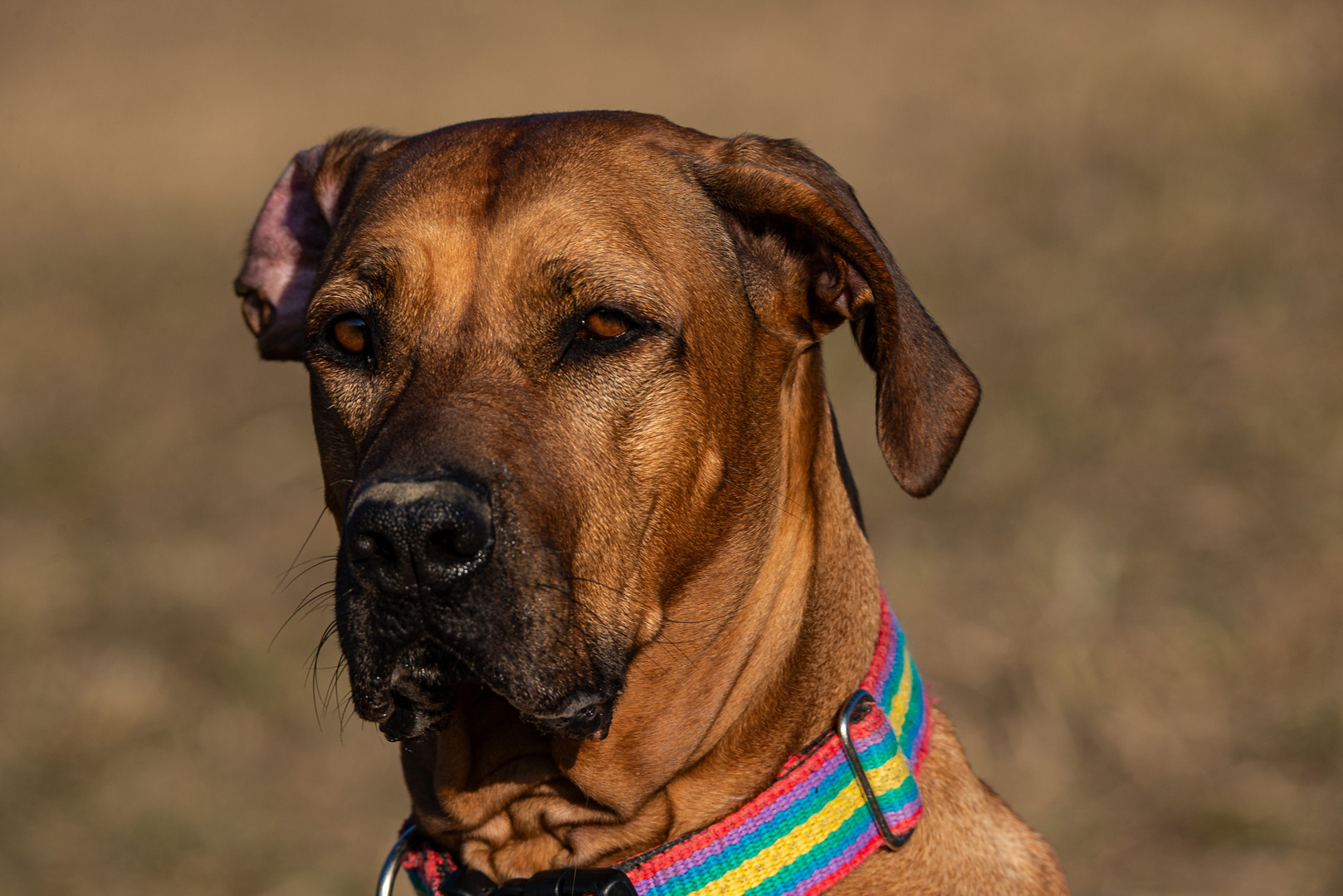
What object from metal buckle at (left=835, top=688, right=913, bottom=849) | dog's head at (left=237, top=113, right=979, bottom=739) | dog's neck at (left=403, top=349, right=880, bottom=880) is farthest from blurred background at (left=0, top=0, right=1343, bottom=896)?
metal buckle at (left=835, top=688, right=913, bottom=849)

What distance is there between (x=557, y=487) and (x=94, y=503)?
291 inches

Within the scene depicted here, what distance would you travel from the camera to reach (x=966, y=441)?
8.79 metres


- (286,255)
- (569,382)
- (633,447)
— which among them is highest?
(286,255)

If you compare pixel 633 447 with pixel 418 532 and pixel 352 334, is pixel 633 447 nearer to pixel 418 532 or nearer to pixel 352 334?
pixel 418 532

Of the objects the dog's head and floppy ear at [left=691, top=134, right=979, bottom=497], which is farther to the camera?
floppy ear at [left=691, top=134, right=979, bottom=497]

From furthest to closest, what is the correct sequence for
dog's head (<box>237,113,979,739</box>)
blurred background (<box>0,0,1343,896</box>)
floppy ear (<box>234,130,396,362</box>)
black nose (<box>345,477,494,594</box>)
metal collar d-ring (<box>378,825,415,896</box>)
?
blurred background (<box>0,0,1343,896</box>)
floppy ear (<box>234,130,396,362</box>)
metal collar d-ring (<box>378,825,415,896</box>)
dog's head (<box>237,113,979,739</box>)
black nose (<box>345,477,494,594</box>)

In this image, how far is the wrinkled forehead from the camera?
9.62 feet

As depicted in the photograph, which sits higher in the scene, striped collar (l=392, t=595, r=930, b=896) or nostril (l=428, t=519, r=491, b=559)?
nostril (l=428, t=519, r=491, b=559)

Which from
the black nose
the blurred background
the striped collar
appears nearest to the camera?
the black nose

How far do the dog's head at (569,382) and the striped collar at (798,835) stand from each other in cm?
33

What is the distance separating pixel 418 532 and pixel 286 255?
5.76ft

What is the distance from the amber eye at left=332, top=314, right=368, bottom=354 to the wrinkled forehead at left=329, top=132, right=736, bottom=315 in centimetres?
13

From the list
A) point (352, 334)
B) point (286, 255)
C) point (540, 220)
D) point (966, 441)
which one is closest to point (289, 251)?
point (286, 255)

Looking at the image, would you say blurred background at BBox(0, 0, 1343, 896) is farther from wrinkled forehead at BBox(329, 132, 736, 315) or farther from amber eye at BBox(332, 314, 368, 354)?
wrinkled forehead at BBox(329, 132, 736, 315)
